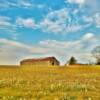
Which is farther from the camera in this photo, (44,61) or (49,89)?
(44,61)

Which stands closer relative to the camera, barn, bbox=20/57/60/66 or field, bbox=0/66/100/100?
field, bbox=0/66/100/100

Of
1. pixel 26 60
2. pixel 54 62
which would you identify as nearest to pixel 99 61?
pixel 54 62

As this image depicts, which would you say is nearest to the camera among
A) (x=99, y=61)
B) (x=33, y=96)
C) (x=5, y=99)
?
(x=5, y=99)

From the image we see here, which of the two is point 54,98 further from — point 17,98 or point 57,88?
point 57,88

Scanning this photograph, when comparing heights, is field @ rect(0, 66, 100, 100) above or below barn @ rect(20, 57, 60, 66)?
below

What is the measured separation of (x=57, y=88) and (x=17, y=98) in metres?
6.02

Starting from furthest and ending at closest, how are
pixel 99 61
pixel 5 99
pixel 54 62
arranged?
pixel 54 62 → pixel 99 61 → pixel 5 99

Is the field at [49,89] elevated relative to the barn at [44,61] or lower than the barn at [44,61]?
lower

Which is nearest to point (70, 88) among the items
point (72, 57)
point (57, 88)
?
point (57, 88)

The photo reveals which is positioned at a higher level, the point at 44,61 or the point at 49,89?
the point at 44,61

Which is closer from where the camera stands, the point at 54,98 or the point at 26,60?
the point at 54,98

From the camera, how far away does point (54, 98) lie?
62.6ft

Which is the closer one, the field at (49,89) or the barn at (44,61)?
the field at (49,89)

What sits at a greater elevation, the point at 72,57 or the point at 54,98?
the point at 72,57
